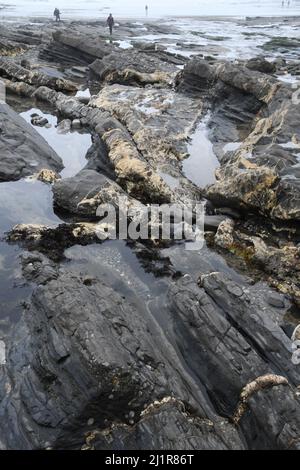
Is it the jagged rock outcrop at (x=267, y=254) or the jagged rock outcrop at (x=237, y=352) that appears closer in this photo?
the jagged rock outcrop at (x=237, y=352)

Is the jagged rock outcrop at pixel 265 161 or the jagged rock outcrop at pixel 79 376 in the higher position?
the jagged rock outcrop at pixel 265 161

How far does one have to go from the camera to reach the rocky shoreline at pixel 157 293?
9758 mm

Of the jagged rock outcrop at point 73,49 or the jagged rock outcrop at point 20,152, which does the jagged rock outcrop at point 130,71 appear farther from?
the jagged rock outcrop at point 20,152

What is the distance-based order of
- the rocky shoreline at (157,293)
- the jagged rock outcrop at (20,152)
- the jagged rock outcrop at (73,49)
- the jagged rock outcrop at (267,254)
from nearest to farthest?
1. the rocky shoreline at (157,293)
2. the jagged rock outcrop at (267,254)
3. the jagged rock outcrop at (20,152)
4. the jagged rock outcrop at (73,49)

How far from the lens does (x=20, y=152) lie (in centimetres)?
2453

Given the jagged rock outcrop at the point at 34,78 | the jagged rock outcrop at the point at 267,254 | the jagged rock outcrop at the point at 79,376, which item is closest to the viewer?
the jagged rock outcrop at the point at 79,376

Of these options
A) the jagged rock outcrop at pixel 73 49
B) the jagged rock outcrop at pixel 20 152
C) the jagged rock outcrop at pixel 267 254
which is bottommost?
the jagged rock outcrop at pixel 267 254

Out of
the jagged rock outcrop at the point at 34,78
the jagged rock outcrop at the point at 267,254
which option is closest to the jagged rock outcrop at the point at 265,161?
the jagged rock outcrop at the point at 267,254

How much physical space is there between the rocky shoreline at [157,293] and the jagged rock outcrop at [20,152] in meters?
0.11

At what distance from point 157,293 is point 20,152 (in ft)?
46.3

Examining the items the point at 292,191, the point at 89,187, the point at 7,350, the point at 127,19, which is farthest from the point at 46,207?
the point at 127,19

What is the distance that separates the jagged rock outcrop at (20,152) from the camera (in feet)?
75.8
